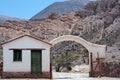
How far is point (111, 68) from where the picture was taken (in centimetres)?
3597

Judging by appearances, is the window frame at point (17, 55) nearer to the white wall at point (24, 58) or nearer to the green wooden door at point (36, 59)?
the white wall at point (24, 58)

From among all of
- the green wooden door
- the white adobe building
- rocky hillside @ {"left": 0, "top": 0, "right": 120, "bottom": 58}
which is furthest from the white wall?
rocky hillside @ {"left": 0, "top": 0, "right": 120, "bottom": 58}

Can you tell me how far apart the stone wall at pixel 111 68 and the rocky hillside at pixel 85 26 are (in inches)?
1393

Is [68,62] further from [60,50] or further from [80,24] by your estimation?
[80,24]

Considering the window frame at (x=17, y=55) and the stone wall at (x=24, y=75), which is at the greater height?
the window frame at (x=17, y=55)

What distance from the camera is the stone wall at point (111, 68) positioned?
117ft

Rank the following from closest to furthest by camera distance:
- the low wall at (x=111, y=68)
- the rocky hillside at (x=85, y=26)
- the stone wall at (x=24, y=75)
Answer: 1. the stone wall at (x=24, y=75)
2. the low wall at (x=111, y=68)
3. the rocky hillside at (x=85, y=26)

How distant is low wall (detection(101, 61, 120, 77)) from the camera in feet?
117

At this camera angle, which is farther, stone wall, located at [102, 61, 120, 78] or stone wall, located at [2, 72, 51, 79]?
stone wall, located at [102, 61, 120, 78]

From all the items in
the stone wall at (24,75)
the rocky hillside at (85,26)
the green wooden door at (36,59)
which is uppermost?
the rocky hillside at (85,26)

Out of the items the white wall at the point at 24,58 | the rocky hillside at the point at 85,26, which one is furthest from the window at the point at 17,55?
the rocky hillside at the point at 85,26

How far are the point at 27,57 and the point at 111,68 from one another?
876cm

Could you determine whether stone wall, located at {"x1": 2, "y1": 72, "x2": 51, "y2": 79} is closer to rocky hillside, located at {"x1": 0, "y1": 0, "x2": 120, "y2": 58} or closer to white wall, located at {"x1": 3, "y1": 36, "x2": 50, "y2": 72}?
white wall, located at {"x1": 3, "y1": 36, "x2": 50, "y2": 72}

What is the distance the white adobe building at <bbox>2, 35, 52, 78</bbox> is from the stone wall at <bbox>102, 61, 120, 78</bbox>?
6.34m
